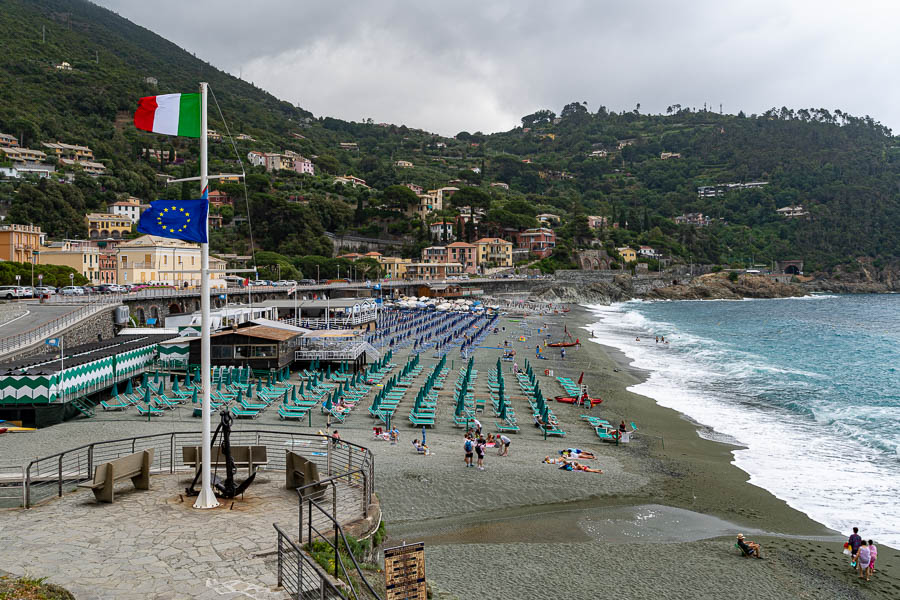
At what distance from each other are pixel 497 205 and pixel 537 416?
375 feet

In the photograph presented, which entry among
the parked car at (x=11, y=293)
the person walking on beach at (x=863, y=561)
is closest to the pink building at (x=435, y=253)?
the parked car at (x=11, y=293)

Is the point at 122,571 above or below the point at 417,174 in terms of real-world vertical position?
below

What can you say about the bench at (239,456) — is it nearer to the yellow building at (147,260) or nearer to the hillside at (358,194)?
the yellow building at (147,260)

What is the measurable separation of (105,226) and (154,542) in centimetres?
9201

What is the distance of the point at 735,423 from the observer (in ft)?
74.4

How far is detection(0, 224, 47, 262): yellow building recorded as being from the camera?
55531mm

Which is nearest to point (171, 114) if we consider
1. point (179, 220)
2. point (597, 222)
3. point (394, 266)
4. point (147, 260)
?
point (179, 220)

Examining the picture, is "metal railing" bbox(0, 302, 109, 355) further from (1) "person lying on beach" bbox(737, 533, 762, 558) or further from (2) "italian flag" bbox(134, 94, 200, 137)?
(1) "person lying on beach" bbox(737, 533, 762, 558)

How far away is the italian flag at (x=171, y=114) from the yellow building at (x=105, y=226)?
84948 millimetres

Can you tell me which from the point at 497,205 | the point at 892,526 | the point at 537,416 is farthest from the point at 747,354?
the point at 497,205

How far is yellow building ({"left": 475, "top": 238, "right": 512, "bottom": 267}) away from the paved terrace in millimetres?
103941

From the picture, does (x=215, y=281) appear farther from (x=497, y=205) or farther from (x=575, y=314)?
(x=497, y=205)

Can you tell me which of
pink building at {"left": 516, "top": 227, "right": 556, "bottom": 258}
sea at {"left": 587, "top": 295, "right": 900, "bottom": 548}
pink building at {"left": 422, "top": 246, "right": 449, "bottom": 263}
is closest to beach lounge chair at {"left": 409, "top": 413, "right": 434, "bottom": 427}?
sea at {"left": 587, "top": 295, "right": 900, "bottom": 548}

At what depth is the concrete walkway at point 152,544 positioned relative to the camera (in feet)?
20.0
